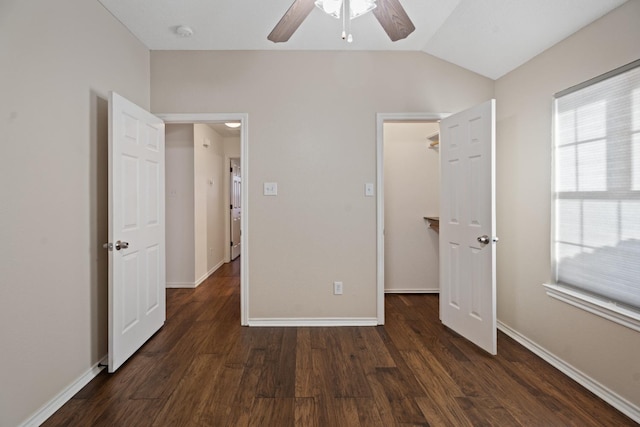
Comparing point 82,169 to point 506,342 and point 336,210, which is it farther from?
point 506,342

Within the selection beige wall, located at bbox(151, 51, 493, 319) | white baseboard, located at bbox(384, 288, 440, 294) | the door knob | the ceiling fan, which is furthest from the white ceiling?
white baseboard, located at bbox(384, 288, 440, 294)

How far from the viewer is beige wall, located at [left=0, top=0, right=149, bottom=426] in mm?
1530

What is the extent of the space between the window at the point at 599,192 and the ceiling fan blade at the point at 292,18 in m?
1.85

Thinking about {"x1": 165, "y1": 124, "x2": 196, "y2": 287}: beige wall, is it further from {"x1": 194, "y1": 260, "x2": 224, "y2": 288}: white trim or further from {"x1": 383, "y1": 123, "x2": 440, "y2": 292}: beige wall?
{"x1": 383, "y1": 123, "x2": 440, "y2": 292}: beige wall

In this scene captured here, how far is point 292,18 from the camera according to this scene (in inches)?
63.3

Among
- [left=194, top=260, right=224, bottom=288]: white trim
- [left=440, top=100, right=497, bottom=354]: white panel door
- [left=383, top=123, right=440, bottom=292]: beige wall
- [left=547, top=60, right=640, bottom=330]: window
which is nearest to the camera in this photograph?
[left=547, top=60, right=640, bottom=330]: window

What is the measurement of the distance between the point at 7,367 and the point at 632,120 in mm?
3569

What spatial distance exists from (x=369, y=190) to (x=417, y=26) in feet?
4.69

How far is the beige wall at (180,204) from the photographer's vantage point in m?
4.37

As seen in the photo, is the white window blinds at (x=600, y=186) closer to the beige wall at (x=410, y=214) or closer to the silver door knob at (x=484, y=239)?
the silver door knob at (x=484, y=239)

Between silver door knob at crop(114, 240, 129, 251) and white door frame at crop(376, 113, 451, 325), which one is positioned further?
white door frame at crop(376, 113, 451, 325)

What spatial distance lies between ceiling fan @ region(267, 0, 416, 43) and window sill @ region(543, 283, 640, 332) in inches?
79.7

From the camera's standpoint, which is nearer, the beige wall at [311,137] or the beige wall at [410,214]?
the beige wall at [311,137]

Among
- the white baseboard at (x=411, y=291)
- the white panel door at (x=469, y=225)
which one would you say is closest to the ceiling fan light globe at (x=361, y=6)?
the white panel door at (x=469, y=225)
